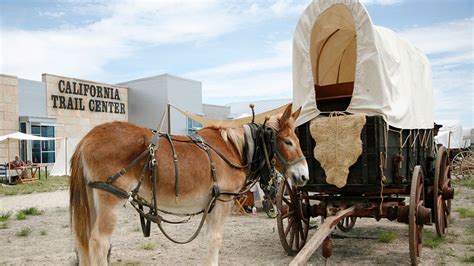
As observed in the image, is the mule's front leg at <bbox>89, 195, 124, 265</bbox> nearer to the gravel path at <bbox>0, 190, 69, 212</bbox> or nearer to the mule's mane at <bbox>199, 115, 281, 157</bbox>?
the mule's mane at <bbox>199, 115, 281, 157</bbox>

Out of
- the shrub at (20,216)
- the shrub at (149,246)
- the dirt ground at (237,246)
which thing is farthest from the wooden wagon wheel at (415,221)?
the shrub at (20,216)

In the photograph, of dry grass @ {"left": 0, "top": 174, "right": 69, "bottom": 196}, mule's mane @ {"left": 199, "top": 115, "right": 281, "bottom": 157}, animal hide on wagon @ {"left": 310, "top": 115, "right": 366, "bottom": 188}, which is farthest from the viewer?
dry grass @ {"left": 0, "top": 174, "right": 69, "bottom": 196}

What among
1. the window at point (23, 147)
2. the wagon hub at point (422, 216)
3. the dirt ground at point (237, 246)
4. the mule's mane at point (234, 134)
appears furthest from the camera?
the window at point (23, 147)

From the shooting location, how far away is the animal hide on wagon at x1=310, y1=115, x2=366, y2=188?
167 inches

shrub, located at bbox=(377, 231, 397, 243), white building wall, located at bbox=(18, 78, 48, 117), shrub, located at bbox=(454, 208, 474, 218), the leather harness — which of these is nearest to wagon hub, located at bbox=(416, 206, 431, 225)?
shrub, located at bbox=(377, 231, 397, 243)

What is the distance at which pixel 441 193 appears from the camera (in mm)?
5496

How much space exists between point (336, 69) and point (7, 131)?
18059 mm

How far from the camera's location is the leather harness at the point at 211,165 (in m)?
3.07

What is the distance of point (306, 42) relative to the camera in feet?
15.6

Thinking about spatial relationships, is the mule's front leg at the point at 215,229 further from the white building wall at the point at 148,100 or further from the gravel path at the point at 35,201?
the white building wall at the point at 148,100

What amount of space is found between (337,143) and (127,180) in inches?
95.6

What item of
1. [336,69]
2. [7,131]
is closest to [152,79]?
[7,131]

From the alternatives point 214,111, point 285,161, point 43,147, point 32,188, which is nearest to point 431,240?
point 285,161

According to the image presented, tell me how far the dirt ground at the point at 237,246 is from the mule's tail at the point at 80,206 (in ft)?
6.24
